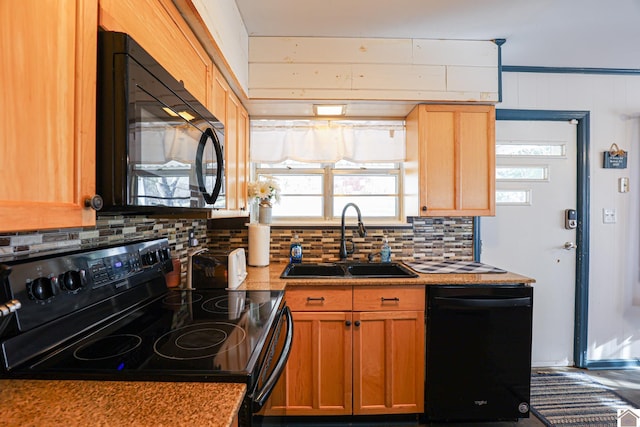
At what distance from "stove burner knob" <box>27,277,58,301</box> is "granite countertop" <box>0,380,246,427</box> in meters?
0.19

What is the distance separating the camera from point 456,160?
2057 mm

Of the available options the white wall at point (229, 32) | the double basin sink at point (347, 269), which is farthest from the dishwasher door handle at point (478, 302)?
the white wall at point (229, 32)

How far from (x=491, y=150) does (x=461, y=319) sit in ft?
3.72

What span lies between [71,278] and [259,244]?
4.17 feet

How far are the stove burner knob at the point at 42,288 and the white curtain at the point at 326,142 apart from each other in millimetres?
1668

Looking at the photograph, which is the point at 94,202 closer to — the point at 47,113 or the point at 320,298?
the point at 47,113

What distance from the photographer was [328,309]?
5.79ft

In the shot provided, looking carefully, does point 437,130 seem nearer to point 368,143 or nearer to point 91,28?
point 368,143

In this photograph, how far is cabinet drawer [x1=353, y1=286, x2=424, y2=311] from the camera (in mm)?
1767

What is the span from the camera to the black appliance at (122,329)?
715 millimetres

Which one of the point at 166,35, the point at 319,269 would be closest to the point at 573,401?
the point at 319,269

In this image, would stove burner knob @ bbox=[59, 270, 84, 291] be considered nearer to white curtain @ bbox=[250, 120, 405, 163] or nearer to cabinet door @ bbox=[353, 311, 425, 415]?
cabinet door @ bbox=[353, 311, 425, 415]

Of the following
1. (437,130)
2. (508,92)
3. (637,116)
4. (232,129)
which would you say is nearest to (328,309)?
(232,129)

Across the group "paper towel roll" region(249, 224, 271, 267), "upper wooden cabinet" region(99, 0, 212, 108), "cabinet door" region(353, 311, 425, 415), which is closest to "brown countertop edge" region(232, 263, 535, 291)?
"cabinet door" region(353, 311, 425, 415)
